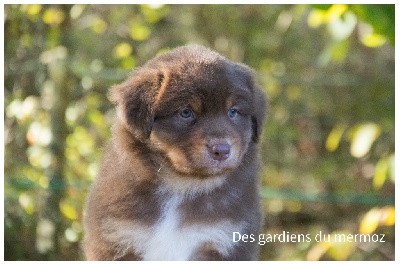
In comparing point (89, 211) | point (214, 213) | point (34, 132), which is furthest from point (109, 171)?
point (34, 132)

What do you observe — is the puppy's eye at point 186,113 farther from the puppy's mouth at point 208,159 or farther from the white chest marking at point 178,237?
the white chest marking at point 178,237

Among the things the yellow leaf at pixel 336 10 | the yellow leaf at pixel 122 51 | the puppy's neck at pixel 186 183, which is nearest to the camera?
the puppy's neck at pixel 186 183

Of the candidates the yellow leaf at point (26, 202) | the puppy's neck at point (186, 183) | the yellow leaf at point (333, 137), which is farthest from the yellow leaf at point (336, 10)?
the yellow leaf at point (333, 137)

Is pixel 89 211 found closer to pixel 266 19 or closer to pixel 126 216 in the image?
pixel 126 216

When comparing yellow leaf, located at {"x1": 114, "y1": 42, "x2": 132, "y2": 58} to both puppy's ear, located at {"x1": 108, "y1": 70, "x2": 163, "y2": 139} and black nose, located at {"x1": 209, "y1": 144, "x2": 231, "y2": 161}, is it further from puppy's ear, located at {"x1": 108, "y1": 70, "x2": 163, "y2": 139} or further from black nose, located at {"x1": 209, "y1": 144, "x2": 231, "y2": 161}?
black nose, located at {"x1": 209, "y1": 144, "x2": 231, "y2": 161}

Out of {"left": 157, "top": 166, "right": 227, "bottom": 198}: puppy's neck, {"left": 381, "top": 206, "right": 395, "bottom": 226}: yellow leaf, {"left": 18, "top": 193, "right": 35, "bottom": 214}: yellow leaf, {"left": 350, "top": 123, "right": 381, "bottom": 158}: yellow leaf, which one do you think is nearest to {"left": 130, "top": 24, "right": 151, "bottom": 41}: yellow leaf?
{"left": 18, "top": 193, "right": 35, "bottom": 214}: yellow leaf

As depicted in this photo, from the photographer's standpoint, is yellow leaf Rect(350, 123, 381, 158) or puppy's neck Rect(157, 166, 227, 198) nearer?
puppy's neck Rect(157, 166, 227, 198)
